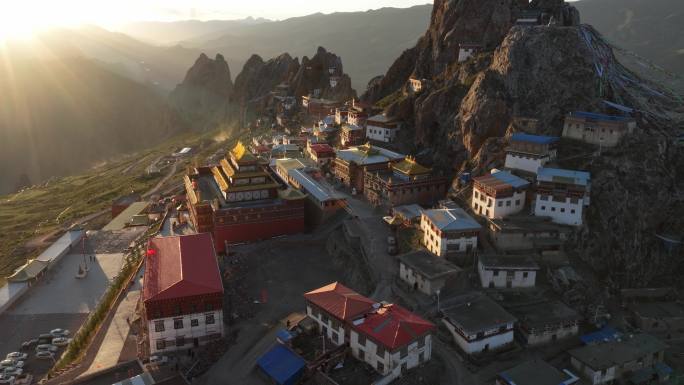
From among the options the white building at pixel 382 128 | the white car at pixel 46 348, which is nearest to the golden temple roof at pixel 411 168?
the white building at pixel 382 128

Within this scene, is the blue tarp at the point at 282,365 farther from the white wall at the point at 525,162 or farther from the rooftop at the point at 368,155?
the rooftop at the point at 368,155

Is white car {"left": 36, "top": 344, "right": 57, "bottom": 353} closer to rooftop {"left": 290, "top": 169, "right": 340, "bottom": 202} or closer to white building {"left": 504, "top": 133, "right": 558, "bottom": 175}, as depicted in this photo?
rooftop {"left": 290, "top": 169, "right": 340, "bottom": 202}

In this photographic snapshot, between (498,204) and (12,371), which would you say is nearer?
(12,371)

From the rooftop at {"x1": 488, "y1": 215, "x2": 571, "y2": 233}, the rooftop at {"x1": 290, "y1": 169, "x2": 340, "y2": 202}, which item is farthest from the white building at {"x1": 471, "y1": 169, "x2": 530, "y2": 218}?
the rooftop at {"x1": 290, "y1": 169, "x2": 340, "y2": 202}

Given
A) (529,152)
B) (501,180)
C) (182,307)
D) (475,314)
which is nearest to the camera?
(182,307)

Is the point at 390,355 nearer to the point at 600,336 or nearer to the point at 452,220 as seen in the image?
the point at 452,220

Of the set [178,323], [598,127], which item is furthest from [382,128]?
[178,323]
